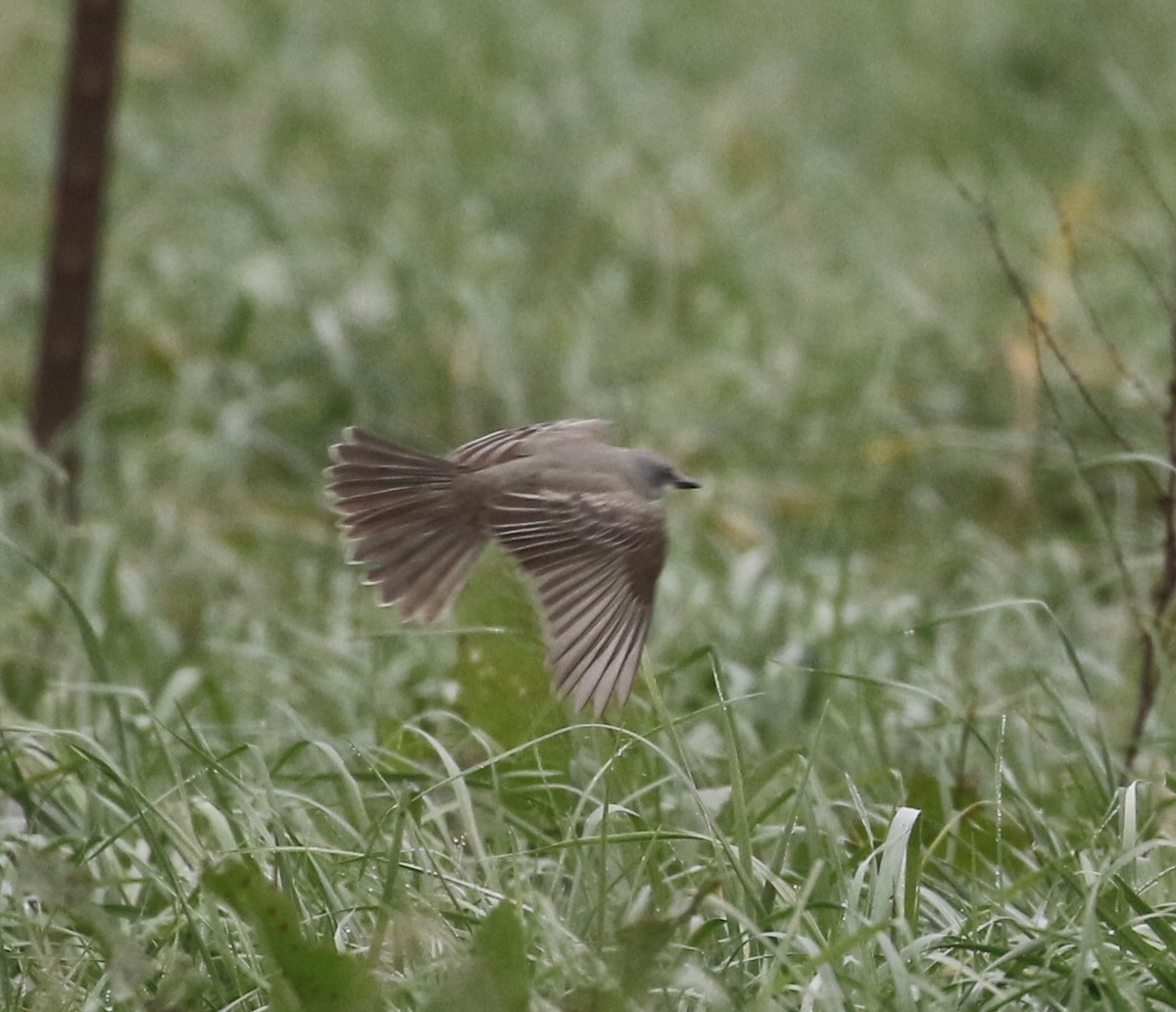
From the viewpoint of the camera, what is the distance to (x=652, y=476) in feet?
8.36

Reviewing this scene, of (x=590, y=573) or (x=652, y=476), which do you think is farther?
(x=652, y=476)

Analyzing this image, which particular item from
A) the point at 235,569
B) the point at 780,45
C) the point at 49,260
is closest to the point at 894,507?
the point at 235,569

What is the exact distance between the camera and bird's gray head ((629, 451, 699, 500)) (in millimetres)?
2512

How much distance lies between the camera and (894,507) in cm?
490

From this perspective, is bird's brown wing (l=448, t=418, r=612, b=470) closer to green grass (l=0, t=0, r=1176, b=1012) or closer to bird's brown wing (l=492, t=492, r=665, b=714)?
bird's brown wing (l=492, t=492, r=665, b=714)

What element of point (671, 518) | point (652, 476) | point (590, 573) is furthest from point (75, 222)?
point (590, 573)

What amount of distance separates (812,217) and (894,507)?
2036 mm

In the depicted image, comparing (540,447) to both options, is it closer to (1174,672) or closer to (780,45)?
(1174,672)

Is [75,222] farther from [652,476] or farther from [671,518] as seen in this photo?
[652,476]

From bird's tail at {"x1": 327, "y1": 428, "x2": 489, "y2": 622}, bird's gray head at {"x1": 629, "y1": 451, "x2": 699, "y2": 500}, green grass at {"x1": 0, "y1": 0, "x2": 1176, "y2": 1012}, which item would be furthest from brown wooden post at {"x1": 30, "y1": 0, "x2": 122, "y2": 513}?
bird's gray head at {"x1": 629, "y1": 451, "x2": 699, "y2": 500}

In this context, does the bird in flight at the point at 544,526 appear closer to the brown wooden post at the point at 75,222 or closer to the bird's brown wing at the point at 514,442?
the bird's brown wing at the point at 514,442

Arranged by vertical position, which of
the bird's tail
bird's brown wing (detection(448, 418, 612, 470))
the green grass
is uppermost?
bird's brown wing (detection(448, 418, 612, 470))

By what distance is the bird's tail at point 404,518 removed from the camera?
102 inches

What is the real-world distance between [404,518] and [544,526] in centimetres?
27
